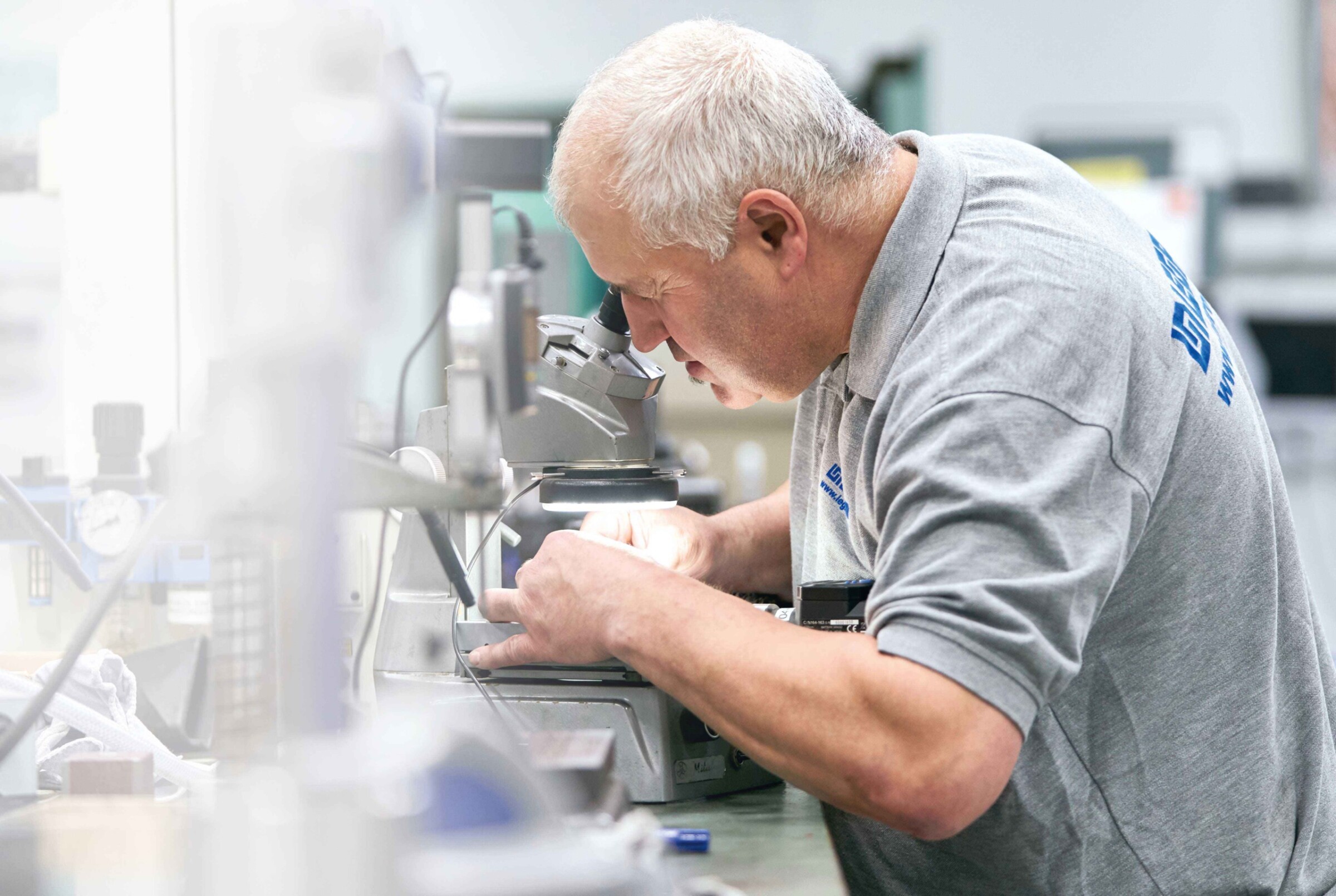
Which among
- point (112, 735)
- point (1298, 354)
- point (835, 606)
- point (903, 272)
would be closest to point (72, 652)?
point (112, 735)

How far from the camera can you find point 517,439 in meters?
1.27

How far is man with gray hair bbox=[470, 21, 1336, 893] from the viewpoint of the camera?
0.93 metres

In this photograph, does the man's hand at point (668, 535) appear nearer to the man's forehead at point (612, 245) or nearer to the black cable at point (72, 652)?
the man's forehead at point (612, 245)

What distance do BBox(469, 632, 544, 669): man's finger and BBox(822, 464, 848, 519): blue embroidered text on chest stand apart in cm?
39

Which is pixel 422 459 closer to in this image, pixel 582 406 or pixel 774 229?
pixel 582 406

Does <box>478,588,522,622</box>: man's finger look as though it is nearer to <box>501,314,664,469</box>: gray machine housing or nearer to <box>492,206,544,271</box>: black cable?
<box>501,314,664,469</box>: gray machine housing

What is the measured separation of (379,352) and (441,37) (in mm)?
4210

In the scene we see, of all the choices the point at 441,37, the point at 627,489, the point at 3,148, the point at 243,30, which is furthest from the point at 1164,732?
the point at 441,37

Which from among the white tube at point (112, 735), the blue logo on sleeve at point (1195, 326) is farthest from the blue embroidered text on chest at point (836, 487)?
the white tube at point (112, 735)

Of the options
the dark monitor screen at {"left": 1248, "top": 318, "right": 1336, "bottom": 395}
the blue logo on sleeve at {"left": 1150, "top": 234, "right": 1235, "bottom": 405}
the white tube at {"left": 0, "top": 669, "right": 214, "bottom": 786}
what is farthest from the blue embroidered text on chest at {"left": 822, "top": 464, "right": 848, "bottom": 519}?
the dark monitor screen at {"left": 1248, "top": 318, "right": 1336, "bottom": 395}

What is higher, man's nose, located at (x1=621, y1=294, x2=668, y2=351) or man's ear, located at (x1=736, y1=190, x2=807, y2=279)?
man's ear, located at (x1=736, y1=190, x2=807, y2=279)

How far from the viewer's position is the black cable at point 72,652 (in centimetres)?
86

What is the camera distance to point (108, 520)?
1.31 meters

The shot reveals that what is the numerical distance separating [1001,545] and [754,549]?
2.25ft
